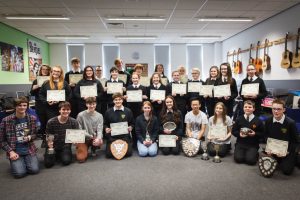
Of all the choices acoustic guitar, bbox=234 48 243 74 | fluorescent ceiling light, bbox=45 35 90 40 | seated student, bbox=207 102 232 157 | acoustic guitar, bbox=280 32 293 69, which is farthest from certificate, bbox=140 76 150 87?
fluorescent ceiling light, bbox=45 35 90 40

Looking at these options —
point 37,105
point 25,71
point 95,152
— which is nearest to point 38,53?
point 25,71

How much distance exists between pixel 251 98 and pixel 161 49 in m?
7.62

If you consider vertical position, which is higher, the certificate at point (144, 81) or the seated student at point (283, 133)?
the certificate at point (144, 81)

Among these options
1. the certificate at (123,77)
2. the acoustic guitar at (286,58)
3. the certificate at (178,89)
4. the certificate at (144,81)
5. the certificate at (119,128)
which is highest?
the acoustic guitar at (286,58)

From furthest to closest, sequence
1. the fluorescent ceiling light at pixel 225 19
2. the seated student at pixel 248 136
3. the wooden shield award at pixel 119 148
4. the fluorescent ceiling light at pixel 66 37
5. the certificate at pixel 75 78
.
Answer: the fluorescent ceiling light at pixel 66 37 → the fluorescent ceiling light at pixel 225 19 → the certificate at pixel 75 78 → the wooden shield award at pixel 119 148 → the seated student at pixel 248 136

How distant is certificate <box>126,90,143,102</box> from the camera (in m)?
4.36

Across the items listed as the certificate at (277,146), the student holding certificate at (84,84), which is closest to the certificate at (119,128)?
the student holding certificate at (84,84)

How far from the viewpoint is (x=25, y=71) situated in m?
8.62

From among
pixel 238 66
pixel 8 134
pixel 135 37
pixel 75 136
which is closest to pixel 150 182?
pixel 75 136

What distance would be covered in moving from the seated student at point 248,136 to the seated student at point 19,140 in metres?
2.95

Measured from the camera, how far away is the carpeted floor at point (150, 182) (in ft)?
8.39

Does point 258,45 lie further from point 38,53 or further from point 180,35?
point 38,53

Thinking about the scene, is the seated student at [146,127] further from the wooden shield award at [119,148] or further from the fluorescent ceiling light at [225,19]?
the fluorescent ceiling light at [225,19]

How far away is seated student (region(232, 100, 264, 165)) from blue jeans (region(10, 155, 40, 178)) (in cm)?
289
